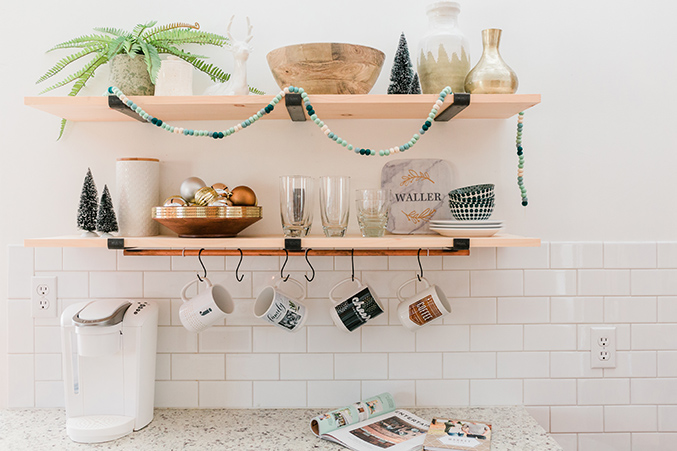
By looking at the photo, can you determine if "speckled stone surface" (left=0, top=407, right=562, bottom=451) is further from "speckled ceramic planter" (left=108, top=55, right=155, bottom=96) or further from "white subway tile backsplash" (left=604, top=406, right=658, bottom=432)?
"speckled ceramic planter" (left=108, top=55, right=155, bottom=96)

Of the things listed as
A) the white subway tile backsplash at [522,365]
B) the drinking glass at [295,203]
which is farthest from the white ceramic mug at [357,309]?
the white subway tile backsplash at [522,365]

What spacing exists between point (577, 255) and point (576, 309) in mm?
152

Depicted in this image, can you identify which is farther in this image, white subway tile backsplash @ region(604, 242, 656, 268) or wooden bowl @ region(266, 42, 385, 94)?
white subway tile backsplash @ region(604, 242, 656, 268)

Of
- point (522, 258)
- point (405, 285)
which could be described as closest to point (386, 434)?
point (405, 285)

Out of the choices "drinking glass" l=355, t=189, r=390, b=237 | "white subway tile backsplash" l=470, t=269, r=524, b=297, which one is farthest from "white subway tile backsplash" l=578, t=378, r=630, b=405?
"drinking glass" l=355, t=189, r=390, b=237

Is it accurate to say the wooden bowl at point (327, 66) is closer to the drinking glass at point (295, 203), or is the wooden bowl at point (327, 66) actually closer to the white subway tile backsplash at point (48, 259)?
the drinking glass at point (295, 203)

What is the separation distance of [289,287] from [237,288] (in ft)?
0.48

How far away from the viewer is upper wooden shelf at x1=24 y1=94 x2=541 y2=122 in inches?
49.6

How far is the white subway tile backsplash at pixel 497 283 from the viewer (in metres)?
1.51

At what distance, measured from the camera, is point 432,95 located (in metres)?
1.26

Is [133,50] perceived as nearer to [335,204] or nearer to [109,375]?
[335,204]

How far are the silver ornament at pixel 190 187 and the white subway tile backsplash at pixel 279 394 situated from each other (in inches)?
21.8

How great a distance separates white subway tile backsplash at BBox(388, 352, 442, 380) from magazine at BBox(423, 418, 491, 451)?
0.18 m

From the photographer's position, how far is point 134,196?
1.43 metres
